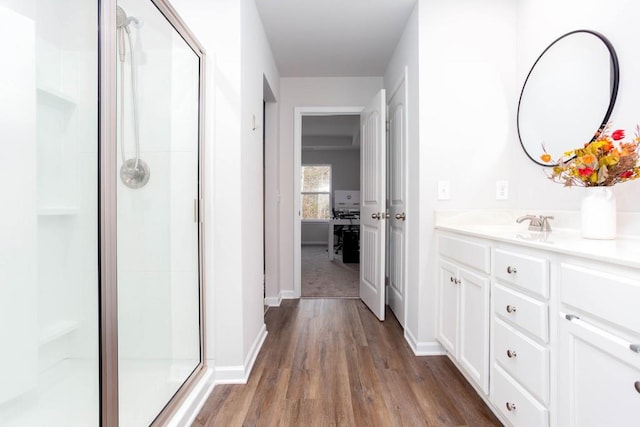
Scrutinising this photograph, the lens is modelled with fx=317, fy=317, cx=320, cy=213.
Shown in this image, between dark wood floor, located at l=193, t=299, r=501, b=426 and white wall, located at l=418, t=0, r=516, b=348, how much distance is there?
42.3 inches

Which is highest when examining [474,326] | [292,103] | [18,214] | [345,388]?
[292,103]

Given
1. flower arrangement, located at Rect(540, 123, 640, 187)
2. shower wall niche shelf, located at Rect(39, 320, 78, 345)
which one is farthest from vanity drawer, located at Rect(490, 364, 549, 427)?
shower wall niche shelf, located at Rect(39, 320, 78, 345)

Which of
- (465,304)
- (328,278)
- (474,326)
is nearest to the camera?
(474,326)

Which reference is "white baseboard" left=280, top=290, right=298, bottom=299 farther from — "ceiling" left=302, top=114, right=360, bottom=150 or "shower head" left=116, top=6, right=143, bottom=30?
"ceiling" left=302, top=114, right=360, bottom=150

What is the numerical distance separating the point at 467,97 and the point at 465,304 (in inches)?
52.6

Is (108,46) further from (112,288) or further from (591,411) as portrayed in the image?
(591,411)

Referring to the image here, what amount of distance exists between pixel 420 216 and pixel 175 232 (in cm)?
151

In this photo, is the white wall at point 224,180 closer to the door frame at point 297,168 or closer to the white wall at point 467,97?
the white wall at point 467,97

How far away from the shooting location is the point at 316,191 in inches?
328

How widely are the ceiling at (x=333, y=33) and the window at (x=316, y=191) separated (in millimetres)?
4953

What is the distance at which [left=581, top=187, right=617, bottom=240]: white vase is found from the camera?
128cm

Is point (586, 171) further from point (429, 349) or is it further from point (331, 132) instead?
point (331, 132)

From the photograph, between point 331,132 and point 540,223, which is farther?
point 331,132

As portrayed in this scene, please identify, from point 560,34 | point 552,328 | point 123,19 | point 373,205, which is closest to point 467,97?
point 560,34
